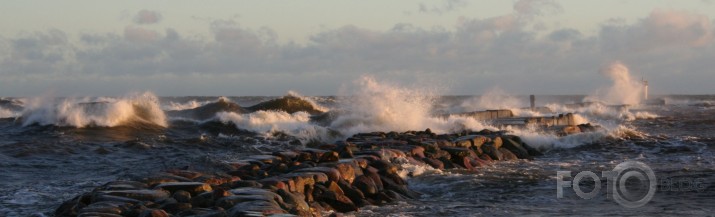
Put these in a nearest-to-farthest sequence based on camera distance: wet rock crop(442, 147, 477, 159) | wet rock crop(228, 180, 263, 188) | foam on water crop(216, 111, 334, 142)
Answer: wet rock crop(228, 180, 263, 188), wet rock crop(442, 147, 477, 159), foam on water crop(216, 111, 334, 142)

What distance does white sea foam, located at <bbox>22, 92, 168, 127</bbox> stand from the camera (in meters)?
21.2

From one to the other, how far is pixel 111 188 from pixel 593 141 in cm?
1215

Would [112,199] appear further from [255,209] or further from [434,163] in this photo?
[434,163]

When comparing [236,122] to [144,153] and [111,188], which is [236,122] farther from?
[111,188]

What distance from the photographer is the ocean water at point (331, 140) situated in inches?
364

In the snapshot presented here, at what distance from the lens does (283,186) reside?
8547mm

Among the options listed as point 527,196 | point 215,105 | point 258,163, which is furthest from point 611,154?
point 215,105

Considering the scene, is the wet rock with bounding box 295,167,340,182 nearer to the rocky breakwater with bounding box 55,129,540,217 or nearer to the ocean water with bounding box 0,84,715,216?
the rocky breakwater with bounding box 55,129,540,217

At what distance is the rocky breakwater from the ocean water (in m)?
0.38

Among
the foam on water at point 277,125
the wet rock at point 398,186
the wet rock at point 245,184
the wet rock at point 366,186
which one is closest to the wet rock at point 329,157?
the wet rock at point 398,186

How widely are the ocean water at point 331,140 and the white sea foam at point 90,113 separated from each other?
0.12 ft

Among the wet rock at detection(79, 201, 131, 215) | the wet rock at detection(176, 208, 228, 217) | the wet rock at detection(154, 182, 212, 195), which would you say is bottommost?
the wet rock at detection(176, 208, 228, 217)

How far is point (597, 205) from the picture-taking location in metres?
9.01

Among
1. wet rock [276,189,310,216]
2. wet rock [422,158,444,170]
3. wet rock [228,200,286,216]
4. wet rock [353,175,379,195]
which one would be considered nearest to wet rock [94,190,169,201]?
wet rock [228,200,286,216]
